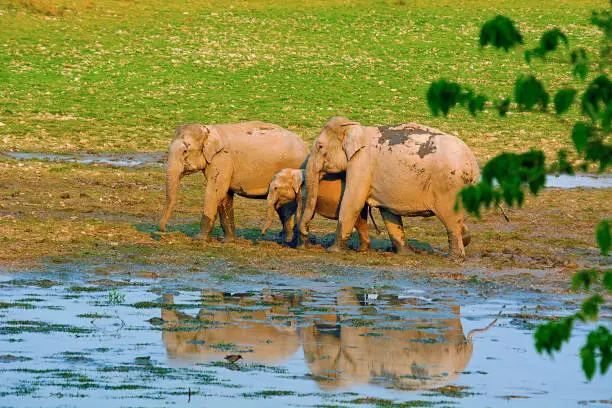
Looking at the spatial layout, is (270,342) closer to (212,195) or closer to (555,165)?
(555,165)

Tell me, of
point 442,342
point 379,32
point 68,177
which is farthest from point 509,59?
point 442,342

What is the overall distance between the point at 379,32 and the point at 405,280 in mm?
33698

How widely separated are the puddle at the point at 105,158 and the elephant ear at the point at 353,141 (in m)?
10.3

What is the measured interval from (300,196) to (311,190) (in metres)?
0.43

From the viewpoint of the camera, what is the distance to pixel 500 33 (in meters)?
5.54

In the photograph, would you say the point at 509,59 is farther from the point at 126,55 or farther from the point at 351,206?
the point at 351,206

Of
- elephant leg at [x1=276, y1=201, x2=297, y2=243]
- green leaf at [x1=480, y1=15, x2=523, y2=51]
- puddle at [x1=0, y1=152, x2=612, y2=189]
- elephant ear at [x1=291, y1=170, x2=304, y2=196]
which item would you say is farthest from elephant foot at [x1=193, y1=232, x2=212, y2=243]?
green leaf at [x1=480, y1=15, x2=523, y2=51]

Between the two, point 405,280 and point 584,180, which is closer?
point 405,280

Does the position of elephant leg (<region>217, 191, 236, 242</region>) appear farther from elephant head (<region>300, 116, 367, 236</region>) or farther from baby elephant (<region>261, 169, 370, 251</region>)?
elephant head (<region>300, 116, 367, 236</region>)

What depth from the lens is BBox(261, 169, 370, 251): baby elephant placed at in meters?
18.9

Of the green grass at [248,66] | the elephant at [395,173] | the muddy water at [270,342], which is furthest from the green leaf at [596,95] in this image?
the green grass at [248,66]

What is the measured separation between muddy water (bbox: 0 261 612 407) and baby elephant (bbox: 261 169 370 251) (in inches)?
108

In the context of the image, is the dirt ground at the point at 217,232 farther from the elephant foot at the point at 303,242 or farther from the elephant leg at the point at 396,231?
the elephant leg at the point at 396,231

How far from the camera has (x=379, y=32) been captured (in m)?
48.8
